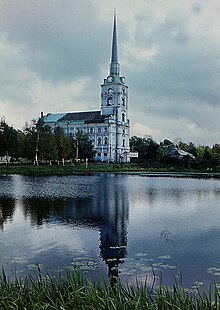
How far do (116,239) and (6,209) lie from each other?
789 centimetres

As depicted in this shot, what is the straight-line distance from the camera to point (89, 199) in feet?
72.5

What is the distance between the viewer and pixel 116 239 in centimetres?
1166

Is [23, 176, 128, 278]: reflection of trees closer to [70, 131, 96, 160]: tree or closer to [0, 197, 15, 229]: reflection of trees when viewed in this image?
[0, 197, 15, 229]: reflection of trees

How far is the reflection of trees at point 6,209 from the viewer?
15.3 metres

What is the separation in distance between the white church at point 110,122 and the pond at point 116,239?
80.5m

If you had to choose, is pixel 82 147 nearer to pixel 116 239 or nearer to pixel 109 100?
pixel 109 100

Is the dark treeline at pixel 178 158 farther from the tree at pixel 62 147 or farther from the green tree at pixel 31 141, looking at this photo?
the green tree at pixel 31 141

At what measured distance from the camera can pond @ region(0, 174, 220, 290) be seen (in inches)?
331

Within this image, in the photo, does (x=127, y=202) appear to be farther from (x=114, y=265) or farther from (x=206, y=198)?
(x=114, y=265)

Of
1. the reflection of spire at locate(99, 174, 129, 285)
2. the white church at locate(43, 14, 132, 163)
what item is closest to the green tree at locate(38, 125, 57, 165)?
the reflection of spire at locate(99, 174, 129, 285)

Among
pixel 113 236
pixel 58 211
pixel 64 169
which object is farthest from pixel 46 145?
pixel 113 236

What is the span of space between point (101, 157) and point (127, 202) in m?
80.2

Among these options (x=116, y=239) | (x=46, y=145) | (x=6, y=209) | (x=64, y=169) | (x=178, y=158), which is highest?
(x=46, y=145)

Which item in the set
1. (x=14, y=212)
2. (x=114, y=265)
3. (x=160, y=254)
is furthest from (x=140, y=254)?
(x=14, y=212)
